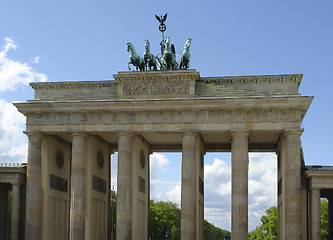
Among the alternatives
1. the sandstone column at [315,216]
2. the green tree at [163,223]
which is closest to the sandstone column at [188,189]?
the sandstone column at [315,216]

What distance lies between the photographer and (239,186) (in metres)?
48.0

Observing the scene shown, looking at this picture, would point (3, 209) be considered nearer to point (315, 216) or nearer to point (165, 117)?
point (165, 117)

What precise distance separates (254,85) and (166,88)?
859 centimetres

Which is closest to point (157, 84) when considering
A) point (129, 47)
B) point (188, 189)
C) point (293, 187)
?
point (129, 47)

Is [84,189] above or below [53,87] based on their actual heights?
below

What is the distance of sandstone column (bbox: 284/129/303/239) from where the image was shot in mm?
46562

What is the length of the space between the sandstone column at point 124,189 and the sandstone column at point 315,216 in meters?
17.0

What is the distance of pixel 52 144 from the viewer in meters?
53.8

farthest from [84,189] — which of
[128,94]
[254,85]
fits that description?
[254,85]

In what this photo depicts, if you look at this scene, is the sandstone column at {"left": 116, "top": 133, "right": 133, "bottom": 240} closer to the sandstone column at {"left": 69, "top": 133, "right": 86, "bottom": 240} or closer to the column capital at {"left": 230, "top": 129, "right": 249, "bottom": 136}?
the sandstone column at {"left": 69, "top": 133, "right": 86, "bottom": 240}

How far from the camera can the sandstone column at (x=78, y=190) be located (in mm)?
49594

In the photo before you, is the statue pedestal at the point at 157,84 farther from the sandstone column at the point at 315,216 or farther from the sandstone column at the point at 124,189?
the sandstone column at the point at 315,216

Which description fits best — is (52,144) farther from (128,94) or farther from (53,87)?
(128,94)

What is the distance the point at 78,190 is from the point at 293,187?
66.7ft
